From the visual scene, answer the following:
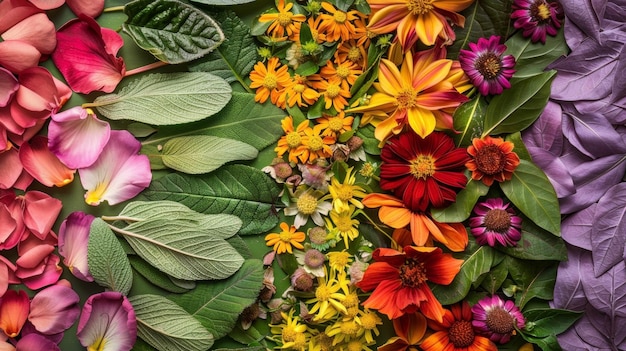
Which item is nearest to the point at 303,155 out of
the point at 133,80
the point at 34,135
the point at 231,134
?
the point at 231,134

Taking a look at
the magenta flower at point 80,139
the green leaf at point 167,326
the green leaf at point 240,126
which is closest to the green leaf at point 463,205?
the green leaf at point 240,126

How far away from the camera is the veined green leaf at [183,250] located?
74 cm

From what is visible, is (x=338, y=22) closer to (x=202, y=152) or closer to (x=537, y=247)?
(x=202, y=152)

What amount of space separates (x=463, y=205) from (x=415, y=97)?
0.47 feet

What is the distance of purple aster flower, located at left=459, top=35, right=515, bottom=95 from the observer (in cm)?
71

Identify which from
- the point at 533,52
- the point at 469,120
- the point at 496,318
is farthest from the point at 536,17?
the point at 496,318

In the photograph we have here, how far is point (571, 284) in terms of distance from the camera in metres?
0.73

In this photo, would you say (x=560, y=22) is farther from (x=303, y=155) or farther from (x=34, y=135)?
(x=34, y=135)

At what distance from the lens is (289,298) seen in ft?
2.47

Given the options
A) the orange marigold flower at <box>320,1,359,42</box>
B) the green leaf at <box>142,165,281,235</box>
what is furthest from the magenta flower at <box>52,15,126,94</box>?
the orange marigold flower at <box>320,1,359,42</box>

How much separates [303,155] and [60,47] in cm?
34

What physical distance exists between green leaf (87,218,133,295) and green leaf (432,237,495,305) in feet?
1.29

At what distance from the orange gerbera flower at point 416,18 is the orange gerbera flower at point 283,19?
0.32 ft

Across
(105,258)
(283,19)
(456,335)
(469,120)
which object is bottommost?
(456,335)
